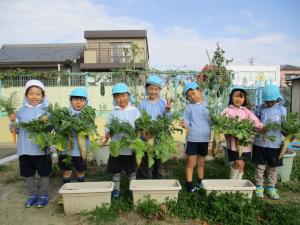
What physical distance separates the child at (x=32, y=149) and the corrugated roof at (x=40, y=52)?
47.2ft

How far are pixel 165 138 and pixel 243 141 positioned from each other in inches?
43.3

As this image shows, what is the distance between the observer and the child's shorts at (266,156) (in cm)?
447

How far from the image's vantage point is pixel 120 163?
14.0 ft

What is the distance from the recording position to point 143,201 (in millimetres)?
3859

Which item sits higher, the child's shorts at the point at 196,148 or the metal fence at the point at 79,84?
the metal fence at the point at 79,84

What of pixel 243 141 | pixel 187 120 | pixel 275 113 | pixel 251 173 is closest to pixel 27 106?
pixel 187 120

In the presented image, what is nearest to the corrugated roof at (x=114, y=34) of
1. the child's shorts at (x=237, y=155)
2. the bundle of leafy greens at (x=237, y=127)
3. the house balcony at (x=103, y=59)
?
the house balcony at (x=103, y=59)

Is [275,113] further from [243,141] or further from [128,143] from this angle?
[128,143]

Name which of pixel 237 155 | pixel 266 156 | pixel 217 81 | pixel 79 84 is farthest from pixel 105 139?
pixel 79 84

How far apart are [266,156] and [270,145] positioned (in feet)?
0.59

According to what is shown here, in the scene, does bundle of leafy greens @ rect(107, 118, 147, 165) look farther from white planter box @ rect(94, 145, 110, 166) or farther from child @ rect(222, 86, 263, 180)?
white planter box @ rect(94, 145, 110, 166)

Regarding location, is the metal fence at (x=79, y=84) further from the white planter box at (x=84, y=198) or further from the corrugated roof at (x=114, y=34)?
the corrugated roof at (x=114, y=34)

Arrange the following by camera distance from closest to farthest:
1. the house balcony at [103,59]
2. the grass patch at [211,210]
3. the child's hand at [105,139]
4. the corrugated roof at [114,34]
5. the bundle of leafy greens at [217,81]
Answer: the grass patch at [211,210] → the child's hand at [105,139] → the bundle of leafy greens at [217,81] → the house balcony at [103,59] → the corrugated roof at [114,34]

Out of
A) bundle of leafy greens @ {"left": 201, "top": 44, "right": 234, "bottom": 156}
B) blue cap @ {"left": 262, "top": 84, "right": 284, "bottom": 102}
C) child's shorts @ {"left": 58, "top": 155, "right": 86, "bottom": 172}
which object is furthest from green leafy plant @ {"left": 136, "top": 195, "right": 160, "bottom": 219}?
bundle of leafy greens @ {"left": 201, "top": 44, "right": 234, "bottom": 156}
